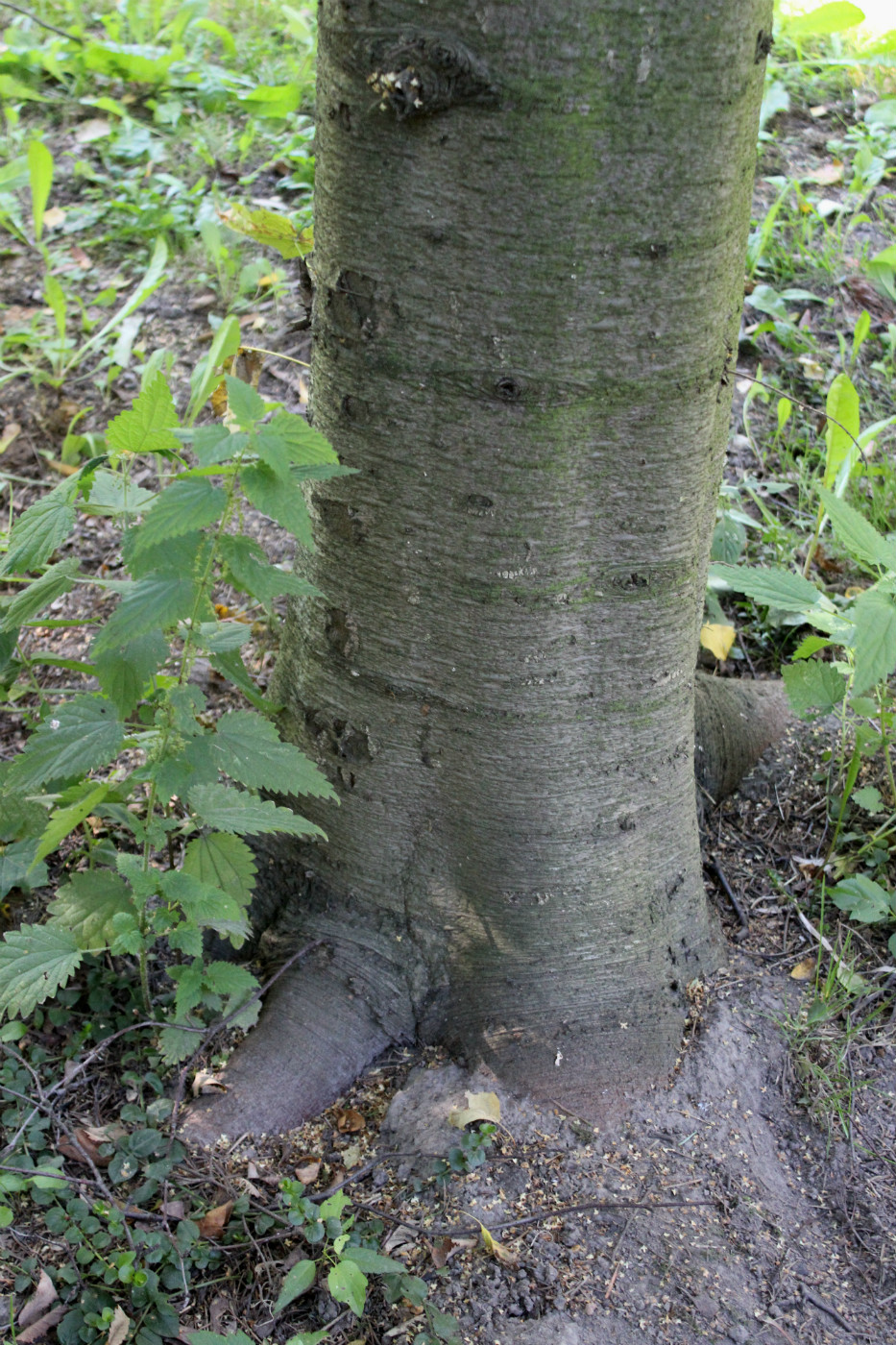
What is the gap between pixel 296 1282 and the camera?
1370 millimetres

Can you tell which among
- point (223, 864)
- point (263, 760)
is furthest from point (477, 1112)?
point (263, 760)

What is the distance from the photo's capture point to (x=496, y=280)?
4.39ft

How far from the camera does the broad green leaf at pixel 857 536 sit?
70.1 inches

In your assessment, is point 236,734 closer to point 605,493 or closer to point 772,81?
point 605,493

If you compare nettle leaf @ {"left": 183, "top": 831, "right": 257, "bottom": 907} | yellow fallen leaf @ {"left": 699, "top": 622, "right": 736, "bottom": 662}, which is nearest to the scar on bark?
nettle leaf @ {"left": 183, "top": 831, "right": 257, "bottom": 907}

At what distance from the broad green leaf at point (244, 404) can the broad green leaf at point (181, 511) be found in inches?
4.0

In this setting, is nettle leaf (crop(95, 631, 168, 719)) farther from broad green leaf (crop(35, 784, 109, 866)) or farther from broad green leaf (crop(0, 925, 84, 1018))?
broad green leaf (crop(0, 925, 84, 1018))

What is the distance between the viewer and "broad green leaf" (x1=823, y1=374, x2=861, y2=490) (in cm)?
254

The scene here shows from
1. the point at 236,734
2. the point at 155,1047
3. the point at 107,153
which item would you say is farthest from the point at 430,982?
the point at 107,153

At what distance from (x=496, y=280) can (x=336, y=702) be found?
749 mm

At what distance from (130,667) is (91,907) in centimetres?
41

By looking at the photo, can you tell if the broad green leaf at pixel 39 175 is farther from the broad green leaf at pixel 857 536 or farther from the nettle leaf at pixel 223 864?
the broad green leaf at pixel 857 536

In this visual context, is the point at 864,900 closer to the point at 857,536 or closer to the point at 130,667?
the point at 857,536

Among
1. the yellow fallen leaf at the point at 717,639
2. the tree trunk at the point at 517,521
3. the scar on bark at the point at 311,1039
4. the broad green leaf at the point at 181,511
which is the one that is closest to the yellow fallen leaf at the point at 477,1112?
the tree trunk at the point at 517,521
